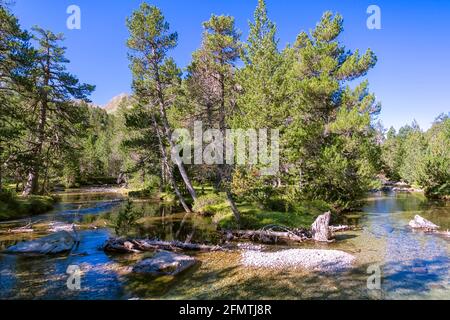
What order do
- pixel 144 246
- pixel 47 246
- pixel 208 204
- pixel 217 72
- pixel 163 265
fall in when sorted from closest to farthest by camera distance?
pixel 163 265
pixel 47 246
pixel 144 246
pixel 208 204
pixel 217 72

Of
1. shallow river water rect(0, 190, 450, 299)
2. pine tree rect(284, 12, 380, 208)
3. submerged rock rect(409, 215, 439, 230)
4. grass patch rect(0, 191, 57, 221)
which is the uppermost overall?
pine tree rect(284, 12, 380, 208)

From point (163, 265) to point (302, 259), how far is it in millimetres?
6544

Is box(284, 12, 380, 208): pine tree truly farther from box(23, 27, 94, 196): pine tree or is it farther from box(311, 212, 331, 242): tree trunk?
box(23, 27, 94, 196): pine tree

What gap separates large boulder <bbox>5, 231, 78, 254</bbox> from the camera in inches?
620

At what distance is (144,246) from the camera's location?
17.0 meters

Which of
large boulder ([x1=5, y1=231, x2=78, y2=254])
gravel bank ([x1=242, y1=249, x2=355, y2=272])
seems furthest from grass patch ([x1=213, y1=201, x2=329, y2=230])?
large boulder ([x1=5, y1=231, x2=78, y2=254])

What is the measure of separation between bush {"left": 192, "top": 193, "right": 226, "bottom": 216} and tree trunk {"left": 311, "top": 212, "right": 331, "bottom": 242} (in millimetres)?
10956

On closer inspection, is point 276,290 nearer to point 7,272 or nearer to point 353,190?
point 7,272

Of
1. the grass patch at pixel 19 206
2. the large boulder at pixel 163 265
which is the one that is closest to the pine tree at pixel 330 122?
the large boulder at pixel 163 265

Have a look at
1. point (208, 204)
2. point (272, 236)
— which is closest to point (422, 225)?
point (272, 236)

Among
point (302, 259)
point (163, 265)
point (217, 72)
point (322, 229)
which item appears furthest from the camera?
point (217, 72)

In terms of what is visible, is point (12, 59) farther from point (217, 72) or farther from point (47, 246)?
point (217, 72)

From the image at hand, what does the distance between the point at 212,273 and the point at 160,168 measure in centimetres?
3196
